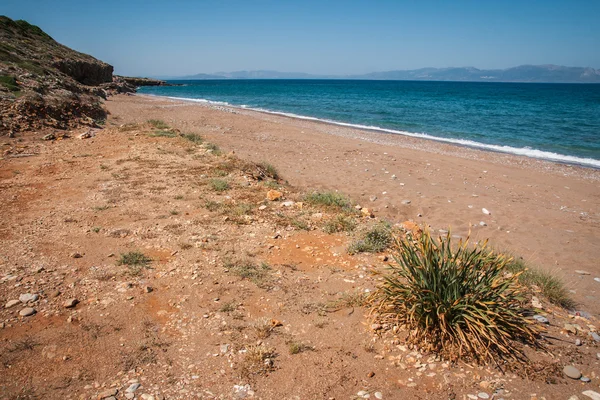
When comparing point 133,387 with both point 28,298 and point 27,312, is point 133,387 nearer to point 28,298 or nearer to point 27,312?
point 27,312

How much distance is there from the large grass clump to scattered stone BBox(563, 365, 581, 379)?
34cm

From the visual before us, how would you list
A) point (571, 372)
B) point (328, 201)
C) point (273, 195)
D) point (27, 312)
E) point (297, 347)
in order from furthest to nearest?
point (273, 195)
point (328, 201)
point (27, 312)
point (297, 347)
point (571, 372)

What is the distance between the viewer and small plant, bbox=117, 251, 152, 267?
16.2 ft

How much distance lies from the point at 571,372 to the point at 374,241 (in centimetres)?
298

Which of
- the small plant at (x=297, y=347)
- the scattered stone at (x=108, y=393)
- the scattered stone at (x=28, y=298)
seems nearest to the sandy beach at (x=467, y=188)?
the small plant at (x=297, y=347)

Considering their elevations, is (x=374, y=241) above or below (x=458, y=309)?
below

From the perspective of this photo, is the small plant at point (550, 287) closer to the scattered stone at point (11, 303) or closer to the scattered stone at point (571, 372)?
the scattered stone at point (571, 372)

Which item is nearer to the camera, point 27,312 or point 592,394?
point 592,394

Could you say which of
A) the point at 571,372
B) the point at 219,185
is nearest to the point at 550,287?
the point at 571,372

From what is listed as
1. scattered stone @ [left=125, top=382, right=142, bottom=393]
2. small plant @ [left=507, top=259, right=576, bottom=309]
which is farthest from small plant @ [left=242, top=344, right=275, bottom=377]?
small plant @ [left=507, top=259, right=576, bottom=309]

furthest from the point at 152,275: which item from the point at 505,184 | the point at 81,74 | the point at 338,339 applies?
the point at 81,74

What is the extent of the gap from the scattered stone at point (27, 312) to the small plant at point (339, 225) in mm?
4248

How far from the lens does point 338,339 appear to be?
3742 millimetres

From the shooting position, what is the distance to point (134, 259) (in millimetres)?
5000
